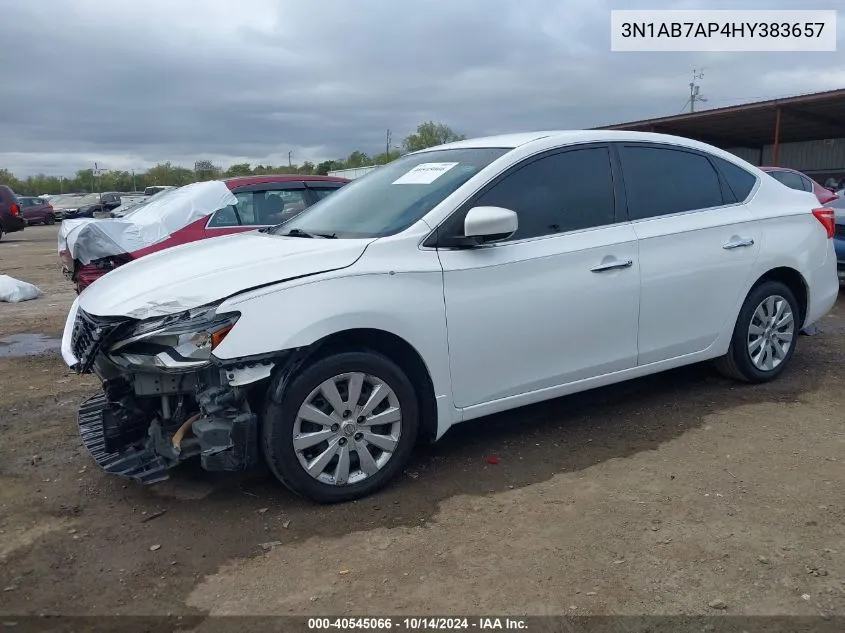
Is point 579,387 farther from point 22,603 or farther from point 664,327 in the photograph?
point 22,603

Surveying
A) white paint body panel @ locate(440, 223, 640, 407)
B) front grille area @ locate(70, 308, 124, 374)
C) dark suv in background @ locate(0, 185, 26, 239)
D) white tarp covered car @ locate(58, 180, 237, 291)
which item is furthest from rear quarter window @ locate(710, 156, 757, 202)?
dark suv in background @ locate(0, 185, 26, 239)

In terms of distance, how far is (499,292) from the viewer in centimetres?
385

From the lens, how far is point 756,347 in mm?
5137

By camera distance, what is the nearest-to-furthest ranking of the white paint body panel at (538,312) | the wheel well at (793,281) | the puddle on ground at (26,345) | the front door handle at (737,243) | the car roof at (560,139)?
the white paint body panel at (538,312) → the car roof at (560,139) → the front door handle at (737,243) → the wheel well at (793,281) → the puddle on ground at (26,345)

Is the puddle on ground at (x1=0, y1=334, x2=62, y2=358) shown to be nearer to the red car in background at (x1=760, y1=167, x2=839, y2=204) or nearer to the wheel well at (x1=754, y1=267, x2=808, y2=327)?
the wheel well at (x1=754, y1=267, x2=808, y2=327)

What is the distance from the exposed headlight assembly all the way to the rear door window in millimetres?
2561

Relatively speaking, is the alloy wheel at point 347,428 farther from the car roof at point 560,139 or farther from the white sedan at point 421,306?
the car roof at point 560,139

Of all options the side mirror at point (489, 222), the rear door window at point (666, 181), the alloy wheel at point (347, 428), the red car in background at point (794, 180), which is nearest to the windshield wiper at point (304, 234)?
the side mirror at point (489, 222)

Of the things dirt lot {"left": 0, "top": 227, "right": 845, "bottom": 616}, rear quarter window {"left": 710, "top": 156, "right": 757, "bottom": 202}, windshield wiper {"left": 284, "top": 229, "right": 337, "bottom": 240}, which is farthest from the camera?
rear quarter window {"left": 710, "top": 156, "right": 757, "bottom": 202}

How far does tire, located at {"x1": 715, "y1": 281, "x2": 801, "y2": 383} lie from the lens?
16.4 ft

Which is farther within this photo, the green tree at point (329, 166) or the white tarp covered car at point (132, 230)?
the green tree at point (329, 166)

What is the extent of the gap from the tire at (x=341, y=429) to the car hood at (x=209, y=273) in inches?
18.1

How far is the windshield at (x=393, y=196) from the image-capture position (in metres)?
3.96

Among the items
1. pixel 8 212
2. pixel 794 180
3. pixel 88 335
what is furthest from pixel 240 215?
pixel 8 212
